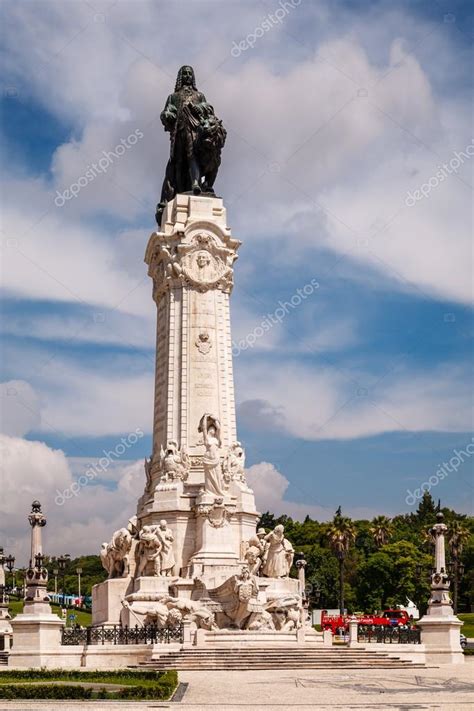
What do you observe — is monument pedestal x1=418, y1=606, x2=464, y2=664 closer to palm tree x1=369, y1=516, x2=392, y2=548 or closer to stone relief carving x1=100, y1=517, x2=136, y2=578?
stone relief carving x1=100, y1=517, x2=136, y2=578

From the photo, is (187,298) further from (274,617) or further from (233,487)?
(274,617)

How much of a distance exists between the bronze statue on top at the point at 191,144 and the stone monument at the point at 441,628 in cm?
1984

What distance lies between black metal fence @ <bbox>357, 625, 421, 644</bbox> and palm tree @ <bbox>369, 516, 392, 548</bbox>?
67.1m

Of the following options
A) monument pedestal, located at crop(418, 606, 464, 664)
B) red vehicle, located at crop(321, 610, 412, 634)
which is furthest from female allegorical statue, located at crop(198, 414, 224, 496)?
monument pedestal, located at crop(418, 606, 464, 664)

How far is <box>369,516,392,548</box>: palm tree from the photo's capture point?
104938 mm

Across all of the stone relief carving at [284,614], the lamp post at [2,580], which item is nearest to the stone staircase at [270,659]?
the stone relief carving at [284,614]

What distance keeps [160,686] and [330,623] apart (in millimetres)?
31833

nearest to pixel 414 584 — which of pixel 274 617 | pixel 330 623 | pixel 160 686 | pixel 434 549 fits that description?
pixel 330 623

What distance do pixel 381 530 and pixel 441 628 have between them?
67613 mm

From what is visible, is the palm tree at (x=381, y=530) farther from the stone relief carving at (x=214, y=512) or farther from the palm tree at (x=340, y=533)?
the stone relief carving at (x=214, y=512)

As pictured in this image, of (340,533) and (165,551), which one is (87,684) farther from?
(340,533)

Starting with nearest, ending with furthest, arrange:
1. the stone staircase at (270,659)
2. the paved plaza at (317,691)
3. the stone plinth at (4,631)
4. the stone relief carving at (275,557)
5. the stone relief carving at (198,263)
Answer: the paved plaza at (317,691) → the stone staircase at (270,659) → the stone relief carving at (275,557) → the stone plinth at (4,631) → the stone relief carving at (198,263)

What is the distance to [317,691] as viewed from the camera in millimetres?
23953

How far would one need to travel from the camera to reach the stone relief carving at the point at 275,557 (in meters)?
40.9
